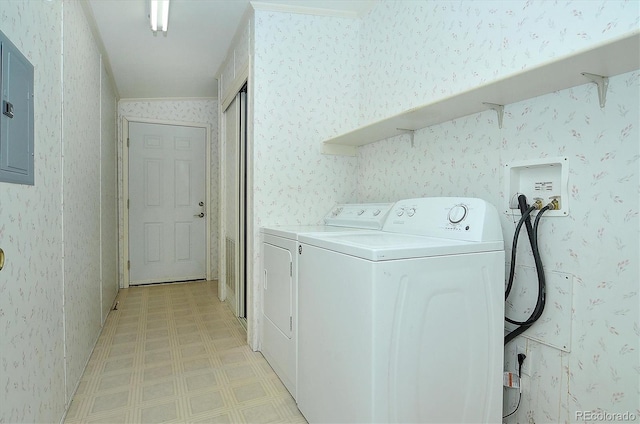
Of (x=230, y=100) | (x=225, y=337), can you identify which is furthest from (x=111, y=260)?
(x=230, y=100)

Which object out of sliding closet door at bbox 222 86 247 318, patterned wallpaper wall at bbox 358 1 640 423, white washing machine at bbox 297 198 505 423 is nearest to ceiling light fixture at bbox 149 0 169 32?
sliding closet door at bbox 222 86 247 318

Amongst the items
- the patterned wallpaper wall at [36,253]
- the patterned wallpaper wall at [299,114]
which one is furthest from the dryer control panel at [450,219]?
the patterned wallpaper wall at [36,253]

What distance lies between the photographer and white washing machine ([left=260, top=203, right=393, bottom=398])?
1.71m

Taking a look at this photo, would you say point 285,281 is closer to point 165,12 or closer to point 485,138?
point 485,138

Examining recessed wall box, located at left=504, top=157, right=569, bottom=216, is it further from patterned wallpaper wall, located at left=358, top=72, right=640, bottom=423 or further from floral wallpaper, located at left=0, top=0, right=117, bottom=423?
floral wallpaper, located at left=0, top=0, right=117, bottom=423

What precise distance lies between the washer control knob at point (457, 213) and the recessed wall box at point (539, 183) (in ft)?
0.67

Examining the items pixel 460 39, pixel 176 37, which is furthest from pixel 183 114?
pixel 460 39

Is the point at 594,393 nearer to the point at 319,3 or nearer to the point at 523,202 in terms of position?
the point at 523,202

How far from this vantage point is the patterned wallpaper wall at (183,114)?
4020 mm

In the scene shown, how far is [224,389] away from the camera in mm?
1822

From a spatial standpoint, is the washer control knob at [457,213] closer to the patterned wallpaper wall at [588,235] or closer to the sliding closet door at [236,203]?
the patterned wallpaper wall at [588,235]

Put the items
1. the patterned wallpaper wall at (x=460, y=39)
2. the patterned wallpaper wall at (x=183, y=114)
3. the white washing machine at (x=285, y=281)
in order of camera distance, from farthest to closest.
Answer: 1. the patterned wallpaper wall at (x=183, y=114)
2. the white washing machine at (x=285, y=281)
3. the patterned wallpaper wall at (x=460, y=39)

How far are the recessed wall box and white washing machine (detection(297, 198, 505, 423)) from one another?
0.16 m

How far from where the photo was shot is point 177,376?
1950 millimetres
